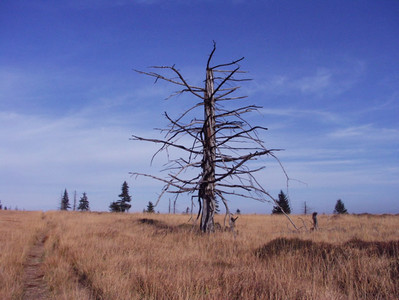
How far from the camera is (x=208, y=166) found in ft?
33.9

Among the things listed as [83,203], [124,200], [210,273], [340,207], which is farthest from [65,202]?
[210,273]

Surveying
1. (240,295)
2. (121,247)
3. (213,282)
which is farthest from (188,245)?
(240,295)

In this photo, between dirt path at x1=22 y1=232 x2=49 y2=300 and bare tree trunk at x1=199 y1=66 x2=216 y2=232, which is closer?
dirt path at x1=22 y1=232 x2=49 y2=300

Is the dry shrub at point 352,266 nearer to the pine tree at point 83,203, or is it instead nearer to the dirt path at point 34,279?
the dirt path at point 34,279

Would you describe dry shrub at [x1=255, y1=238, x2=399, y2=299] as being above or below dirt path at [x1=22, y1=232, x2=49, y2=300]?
above

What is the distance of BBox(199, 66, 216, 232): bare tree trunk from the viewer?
33.5 feet

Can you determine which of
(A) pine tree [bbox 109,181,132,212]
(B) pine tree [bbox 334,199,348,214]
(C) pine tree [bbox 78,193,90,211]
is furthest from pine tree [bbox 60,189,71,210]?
(B) pine tree [bbox 334,199,348,214]

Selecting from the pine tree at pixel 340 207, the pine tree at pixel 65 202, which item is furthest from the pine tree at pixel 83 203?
the pine tree at pixel 340 207

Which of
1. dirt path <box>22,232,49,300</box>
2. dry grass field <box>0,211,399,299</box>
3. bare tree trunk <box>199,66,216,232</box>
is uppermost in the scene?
bare tree trunk <box>199,66,216,232</box>

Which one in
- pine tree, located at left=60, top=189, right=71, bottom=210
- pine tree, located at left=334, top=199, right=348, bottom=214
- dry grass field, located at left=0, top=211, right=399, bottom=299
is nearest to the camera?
dry grass field, located at left=0, top=211, right=399, bottom=299

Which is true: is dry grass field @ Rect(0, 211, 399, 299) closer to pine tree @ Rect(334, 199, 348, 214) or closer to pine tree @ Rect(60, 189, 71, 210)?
pine tree @ Rect(334, 199, 348, 214)

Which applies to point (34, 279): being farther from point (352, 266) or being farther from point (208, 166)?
point (208, 166)

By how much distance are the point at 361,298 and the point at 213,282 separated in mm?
1818

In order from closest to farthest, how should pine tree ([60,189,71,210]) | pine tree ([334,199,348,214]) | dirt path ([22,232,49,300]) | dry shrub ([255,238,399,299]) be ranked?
dry shrub ([255,238,399,299]) → dirt path ([22,232,49,300]) → pine tree ([334,199,348,214]) → pine tree ([60,189,71,210])
